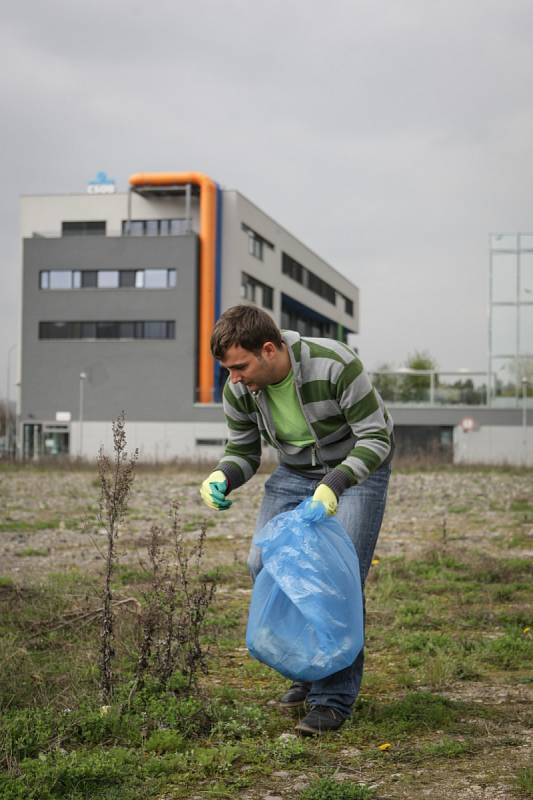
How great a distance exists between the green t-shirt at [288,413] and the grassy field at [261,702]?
983mm

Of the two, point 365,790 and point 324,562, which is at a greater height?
point 324,562

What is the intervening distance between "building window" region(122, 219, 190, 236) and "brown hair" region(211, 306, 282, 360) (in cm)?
4027

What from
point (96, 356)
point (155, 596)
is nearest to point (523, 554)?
point (155, 596)

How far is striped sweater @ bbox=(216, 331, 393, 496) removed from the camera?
12.3 ft

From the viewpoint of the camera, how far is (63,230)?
4600cm

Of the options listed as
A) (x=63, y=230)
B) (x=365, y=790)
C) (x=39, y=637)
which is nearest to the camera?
(x=365, y=790)

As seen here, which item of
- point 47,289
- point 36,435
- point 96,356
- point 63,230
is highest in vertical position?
point 63,230

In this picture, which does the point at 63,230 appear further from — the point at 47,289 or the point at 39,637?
the point at 39,637

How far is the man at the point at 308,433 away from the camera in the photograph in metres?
3.67

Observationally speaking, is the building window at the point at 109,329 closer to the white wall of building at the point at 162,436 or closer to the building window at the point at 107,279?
the building window at the point at 107,279

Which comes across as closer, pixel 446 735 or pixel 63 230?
pixel 446 735

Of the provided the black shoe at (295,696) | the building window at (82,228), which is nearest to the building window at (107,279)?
the building window at (82,228)

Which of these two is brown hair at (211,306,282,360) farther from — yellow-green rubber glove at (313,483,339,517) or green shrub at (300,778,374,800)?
green shrub at (300,778,374,800)

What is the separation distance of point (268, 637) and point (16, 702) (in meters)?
1.11
